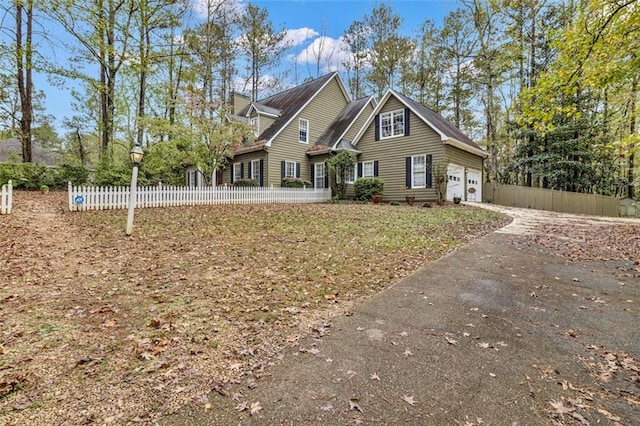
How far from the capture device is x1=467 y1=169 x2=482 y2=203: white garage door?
59.4ft

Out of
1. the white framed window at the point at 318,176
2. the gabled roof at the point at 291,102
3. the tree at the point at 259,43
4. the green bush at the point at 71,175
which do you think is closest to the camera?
the green bush at the point at 71,175

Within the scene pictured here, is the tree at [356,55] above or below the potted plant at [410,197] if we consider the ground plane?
above

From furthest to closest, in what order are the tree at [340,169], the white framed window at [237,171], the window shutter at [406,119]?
the white framed window at [237,171], the tree at [340,169], the window shutter at [406,119]

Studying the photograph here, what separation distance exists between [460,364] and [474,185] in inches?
700

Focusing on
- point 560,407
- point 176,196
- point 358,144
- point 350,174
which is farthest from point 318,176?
point 560,407

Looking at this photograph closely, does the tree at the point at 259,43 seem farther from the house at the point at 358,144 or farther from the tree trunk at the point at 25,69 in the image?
the tree trunk at the point at 25,69

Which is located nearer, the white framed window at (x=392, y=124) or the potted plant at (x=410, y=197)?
the potted plant at (x=410, y=197)

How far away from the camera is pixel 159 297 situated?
4246 millimetres

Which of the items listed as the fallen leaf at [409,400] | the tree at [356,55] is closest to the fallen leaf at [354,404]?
the fallen leaf at [409,400]

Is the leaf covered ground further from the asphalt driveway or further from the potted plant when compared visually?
the potted plant

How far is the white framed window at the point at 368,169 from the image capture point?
18328 millimetres

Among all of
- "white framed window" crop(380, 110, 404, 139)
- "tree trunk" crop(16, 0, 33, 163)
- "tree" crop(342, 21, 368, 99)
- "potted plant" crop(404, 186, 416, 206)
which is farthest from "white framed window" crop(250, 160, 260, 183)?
"tree" crop(342, 21, 368, 99)

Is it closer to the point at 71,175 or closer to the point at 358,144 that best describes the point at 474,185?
the point at 358,144

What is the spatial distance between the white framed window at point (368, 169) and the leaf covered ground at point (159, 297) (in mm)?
9523
